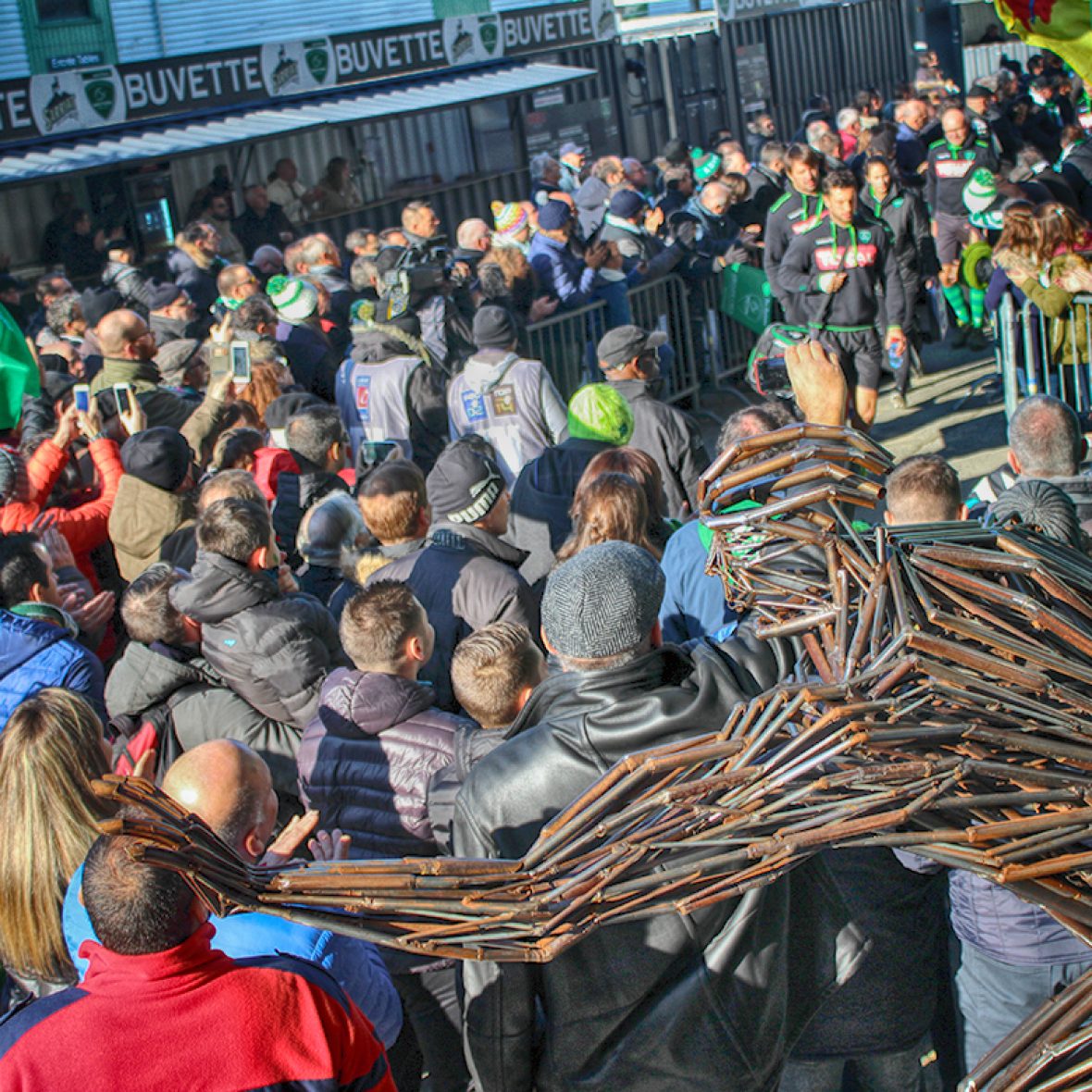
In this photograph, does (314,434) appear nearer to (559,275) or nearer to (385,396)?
(385,396)

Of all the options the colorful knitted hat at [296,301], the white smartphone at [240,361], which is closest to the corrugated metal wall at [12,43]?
the colorful knitted hat at [296,301]

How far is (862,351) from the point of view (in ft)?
30.8

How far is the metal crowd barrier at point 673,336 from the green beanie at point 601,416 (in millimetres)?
3946

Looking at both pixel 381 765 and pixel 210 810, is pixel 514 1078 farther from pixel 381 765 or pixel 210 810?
pixel 381 765

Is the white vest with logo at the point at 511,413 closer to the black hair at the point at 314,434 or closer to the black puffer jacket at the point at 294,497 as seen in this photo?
the black hair at the point at 314,434

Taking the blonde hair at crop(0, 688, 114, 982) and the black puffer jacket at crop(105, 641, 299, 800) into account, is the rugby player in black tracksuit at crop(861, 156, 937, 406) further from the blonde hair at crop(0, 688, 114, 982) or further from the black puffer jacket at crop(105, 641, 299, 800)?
the blonde hair at crop(0, 688, 114, 982)

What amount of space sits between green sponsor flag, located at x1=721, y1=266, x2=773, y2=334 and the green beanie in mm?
5446

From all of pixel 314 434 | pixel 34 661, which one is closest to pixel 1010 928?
pixel 34 661

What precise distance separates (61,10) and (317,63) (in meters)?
2.85

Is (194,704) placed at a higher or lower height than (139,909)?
lower

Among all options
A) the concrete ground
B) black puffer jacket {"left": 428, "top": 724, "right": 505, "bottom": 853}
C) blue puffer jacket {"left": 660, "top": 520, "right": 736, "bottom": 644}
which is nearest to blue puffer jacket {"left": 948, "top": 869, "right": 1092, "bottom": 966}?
black puffer jacket {"left": 428, "top": 724, "right": 505, "bottom": 853}

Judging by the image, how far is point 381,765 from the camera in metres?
3.82

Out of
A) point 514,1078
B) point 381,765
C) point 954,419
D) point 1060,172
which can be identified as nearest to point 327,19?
point 1060,172

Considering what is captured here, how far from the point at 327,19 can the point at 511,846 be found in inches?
664
